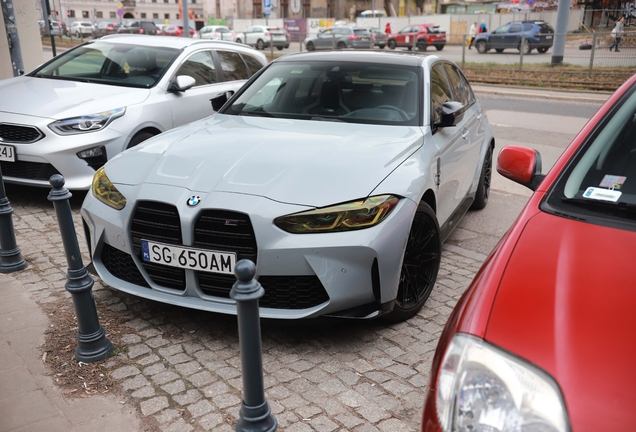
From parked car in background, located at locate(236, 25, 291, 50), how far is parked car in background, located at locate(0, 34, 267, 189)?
32.5m

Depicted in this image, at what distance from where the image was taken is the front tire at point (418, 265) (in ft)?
12.0

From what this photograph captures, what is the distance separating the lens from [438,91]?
4828mm

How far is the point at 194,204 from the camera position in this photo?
3.28m

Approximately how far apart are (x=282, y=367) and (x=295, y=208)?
856 millimetres

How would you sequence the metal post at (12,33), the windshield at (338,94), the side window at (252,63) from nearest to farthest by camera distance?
the windshield at (338,94), the side window at (252,63), the metal post at (12,33)

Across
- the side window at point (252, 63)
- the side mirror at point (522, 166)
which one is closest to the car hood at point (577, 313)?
the side mirror at point (522, 166)

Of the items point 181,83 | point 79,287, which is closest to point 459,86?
point 181,83

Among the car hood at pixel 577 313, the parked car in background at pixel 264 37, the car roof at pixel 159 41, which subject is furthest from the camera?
the parked car in background at pixel 264 37

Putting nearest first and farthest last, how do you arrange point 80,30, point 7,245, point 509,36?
point 7,245 < point 509,36 < point 80,30

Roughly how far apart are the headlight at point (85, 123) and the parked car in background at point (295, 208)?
73.4 inches

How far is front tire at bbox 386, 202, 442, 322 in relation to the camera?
3.67 metres

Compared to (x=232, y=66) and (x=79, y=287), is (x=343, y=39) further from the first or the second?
(x=79, y=287)

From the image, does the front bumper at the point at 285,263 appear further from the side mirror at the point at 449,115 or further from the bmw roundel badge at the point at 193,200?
the side mirror at the point at 449,115

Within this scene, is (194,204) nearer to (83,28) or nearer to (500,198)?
(500,198)
